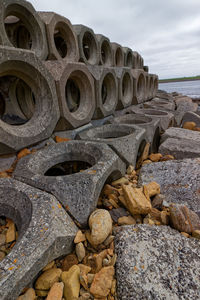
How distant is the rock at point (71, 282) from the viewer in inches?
47.1

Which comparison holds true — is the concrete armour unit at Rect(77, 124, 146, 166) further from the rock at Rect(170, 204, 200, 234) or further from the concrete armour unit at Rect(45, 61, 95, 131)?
the rock at Rect(170, 204, 200, 234)

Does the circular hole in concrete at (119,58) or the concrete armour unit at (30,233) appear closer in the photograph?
the concrete armour unit at (30,233)

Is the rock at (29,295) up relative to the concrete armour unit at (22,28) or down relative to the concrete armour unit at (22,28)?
down

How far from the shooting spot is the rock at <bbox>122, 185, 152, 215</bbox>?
5.93 ft

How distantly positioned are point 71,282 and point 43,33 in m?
4.82

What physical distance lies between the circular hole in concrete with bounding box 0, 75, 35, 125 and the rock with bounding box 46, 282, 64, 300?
3.71m

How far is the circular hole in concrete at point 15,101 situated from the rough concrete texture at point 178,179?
3.31 m

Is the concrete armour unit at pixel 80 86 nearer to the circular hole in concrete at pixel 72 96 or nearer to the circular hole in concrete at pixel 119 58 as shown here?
the circular hole in concrete at pixel 72 96

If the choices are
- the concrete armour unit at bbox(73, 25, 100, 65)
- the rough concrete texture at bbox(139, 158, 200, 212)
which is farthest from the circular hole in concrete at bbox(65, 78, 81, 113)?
the rough concrete texture at bbox(139, 158, 200, 212)

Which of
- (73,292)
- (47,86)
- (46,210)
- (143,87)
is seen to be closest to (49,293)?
(73,292)

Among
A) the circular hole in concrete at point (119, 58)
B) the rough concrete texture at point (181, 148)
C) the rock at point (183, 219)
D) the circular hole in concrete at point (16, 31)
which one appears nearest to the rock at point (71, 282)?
the rock at point (183, 219)

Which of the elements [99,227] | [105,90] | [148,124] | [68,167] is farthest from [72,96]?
[99,227]

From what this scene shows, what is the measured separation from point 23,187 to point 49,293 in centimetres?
98

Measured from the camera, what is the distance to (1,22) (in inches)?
121
